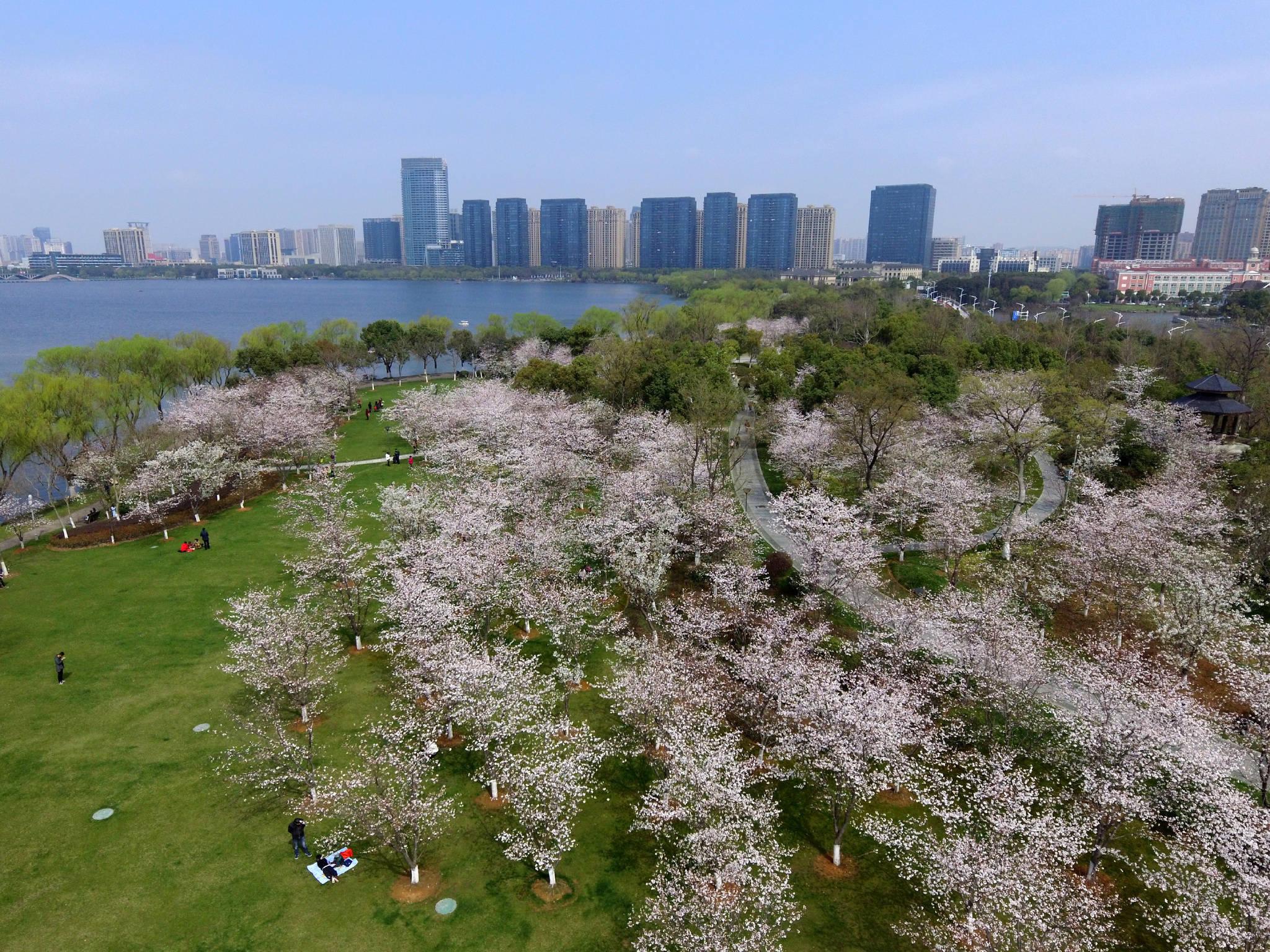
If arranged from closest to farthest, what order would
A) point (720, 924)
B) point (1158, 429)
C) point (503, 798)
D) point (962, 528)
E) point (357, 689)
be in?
point (720, 924) < point (503, 798) < point (357, 689) < point (962, 528) < point (1158, 429)

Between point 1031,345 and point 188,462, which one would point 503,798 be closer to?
point 188,462

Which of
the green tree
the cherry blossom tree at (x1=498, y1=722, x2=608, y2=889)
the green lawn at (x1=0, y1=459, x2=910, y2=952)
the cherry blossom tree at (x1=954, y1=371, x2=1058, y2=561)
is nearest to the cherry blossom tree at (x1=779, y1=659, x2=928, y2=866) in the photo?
the green lawn at (x1=0, y1=459, x2=910, y2=952)

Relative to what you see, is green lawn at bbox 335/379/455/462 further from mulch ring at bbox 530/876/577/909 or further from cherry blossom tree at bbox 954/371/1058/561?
mulch ring at bbox 530/876/577/909

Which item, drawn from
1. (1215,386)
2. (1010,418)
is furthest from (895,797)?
(1215,386)

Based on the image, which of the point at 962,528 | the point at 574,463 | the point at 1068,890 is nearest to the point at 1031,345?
the point at 962,528

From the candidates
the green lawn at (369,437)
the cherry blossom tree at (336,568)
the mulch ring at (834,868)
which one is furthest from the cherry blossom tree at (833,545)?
the green lawn at (369,437)

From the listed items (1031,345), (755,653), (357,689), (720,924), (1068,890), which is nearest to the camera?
(720,924)
